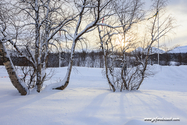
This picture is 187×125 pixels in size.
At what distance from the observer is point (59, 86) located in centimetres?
536

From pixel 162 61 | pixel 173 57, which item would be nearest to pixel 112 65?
pixel 162 61

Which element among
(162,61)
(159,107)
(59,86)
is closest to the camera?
(159,107)

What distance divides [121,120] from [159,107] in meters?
1.46

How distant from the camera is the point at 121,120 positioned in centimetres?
254

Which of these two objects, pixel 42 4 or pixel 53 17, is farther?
pixel 53 17

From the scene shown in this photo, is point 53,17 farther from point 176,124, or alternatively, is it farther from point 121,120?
point 176,124

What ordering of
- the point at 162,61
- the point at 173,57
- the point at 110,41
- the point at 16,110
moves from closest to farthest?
the point at 16,110, the point at 110,41, the point at 162,61, the point at 173,57

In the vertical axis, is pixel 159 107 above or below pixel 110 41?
below

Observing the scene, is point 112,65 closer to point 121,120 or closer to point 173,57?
point 121,120

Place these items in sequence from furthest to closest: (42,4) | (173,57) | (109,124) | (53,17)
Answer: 1. (173,57)
2. (53,17)
3. (42,4)
4. (109,124)

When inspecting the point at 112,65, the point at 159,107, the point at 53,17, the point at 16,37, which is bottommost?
the point at 159,107

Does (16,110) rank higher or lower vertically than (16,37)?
lower

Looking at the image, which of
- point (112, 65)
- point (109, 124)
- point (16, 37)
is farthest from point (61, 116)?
point (112, 65)

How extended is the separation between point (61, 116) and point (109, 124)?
1017mm
